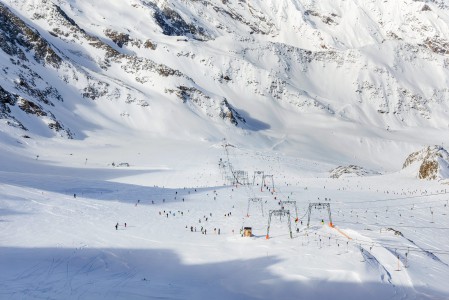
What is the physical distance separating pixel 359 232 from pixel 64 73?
14687 centimetres

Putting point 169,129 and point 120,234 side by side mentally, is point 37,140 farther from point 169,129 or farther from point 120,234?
point 120,234

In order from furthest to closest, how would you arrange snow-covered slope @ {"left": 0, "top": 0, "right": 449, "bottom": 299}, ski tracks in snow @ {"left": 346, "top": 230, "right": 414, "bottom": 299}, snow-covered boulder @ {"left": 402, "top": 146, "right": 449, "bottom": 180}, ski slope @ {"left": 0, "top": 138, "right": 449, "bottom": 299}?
snow-covered boulder @ {"left": 402, "top": 146, "right": 449, "bottom": 180}, ski tracks in snow @ {"left": 346, "top": 230, "right": 414, "bottom": 299}, snow-covered slope @ {"left": 0, "top": 0, "right": 449, "bottom": 299}, ski slope @ {"left": 0, "top": 138, "right": 449, "bottom": 299}

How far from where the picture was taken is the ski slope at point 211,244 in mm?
27547

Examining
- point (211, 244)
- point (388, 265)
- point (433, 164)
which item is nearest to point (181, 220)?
point (211, 244)

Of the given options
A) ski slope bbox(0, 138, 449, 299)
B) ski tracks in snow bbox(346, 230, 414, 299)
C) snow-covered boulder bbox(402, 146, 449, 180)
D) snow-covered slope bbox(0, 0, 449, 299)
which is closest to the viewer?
ski slope bbox(0, 138, 449, 299)

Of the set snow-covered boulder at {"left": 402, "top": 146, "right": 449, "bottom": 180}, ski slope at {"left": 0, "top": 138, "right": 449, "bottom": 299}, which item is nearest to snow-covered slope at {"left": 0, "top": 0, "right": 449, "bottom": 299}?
ski slope at {"left": 0, "top": 138, "right": 449, "bottom": 299}

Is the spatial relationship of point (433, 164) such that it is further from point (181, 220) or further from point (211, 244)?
point (211, 244)

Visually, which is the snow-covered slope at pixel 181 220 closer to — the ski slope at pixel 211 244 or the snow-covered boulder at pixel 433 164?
the ski slope at pixel 211 244

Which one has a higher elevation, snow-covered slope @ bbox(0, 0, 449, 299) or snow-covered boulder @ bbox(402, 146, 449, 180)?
snow-covered boulder @ bbox(402, 146, 449, 180)

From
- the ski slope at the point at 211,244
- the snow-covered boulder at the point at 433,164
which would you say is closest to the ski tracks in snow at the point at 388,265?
the ski slope at the point at 211,244

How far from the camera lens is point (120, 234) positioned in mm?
38969

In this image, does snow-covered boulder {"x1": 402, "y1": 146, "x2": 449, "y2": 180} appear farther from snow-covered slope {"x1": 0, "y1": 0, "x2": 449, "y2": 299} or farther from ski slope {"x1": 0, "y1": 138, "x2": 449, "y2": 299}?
ski slope {"x1": 0, "y1": 138, "x2": 449, "y2": 299}

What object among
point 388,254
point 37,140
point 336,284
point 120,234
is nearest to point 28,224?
point 120,234

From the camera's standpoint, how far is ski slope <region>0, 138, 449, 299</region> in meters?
27.5
